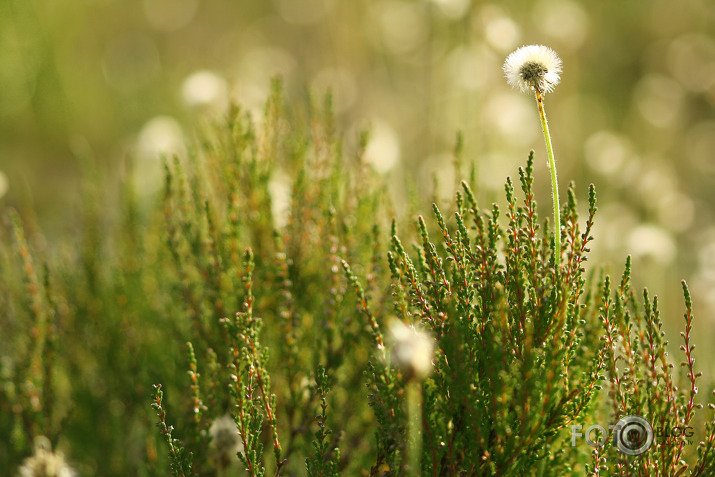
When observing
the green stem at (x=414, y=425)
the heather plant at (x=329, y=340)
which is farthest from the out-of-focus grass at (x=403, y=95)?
the green stem at (x=414, y=425)

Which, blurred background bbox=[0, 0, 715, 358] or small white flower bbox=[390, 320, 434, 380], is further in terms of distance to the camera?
blurred background bbox=[0, 0, 715, 358]

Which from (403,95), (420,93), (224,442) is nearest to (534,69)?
(224,442)

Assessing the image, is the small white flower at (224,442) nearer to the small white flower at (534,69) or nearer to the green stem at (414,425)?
the green stem at (414,425)

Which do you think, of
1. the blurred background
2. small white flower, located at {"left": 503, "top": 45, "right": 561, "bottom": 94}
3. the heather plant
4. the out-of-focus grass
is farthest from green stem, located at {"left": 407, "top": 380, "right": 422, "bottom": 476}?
the blurred background

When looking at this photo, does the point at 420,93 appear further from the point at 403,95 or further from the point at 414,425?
the point at 414,425

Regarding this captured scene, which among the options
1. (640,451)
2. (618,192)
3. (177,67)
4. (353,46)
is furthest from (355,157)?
(177,67)

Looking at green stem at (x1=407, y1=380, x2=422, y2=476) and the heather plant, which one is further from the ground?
the heather plant

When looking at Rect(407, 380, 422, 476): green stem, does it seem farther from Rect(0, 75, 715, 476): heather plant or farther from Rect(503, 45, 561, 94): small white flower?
Rect(503, 45, 561, 94): small white flower
